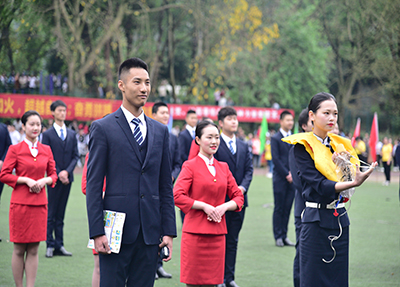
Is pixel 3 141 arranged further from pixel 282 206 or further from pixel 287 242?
pixel 287 242

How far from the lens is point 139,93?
3078mm

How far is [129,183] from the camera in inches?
117

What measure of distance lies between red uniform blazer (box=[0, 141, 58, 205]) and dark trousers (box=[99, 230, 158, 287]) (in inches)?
93.9

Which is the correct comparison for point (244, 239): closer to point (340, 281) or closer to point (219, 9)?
point (340, 281)

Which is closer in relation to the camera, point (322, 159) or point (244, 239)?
point (322, 159)

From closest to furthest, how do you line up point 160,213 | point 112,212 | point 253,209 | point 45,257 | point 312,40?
point 112,212
point 160,213
point 45,257
point 253,209
point 312,40

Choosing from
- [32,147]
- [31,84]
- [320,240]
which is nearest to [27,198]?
[32,147]

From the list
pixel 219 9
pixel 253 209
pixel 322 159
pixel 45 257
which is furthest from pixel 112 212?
pixel 219 9

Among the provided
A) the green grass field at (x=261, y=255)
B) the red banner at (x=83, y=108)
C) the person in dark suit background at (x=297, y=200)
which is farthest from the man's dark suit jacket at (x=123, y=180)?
the red banner at (x=83, y=108)

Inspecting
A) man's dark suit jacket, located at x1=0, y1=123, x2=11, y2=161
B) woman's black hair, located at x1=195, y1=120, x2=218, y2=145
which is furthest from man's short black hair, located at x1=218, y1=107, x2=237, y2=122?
man's dark suit jacket, located at x1=0, y1=123, x2=11, y2=161

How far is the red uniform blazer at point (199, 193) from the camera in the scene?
4.28 meters

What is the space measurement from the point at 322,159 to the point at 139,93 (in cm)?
138

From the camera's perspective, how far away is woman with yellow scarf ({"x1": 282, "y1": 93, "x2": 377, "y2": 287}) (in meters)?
3.42

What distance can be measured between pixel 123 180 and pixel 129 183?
42 mm
